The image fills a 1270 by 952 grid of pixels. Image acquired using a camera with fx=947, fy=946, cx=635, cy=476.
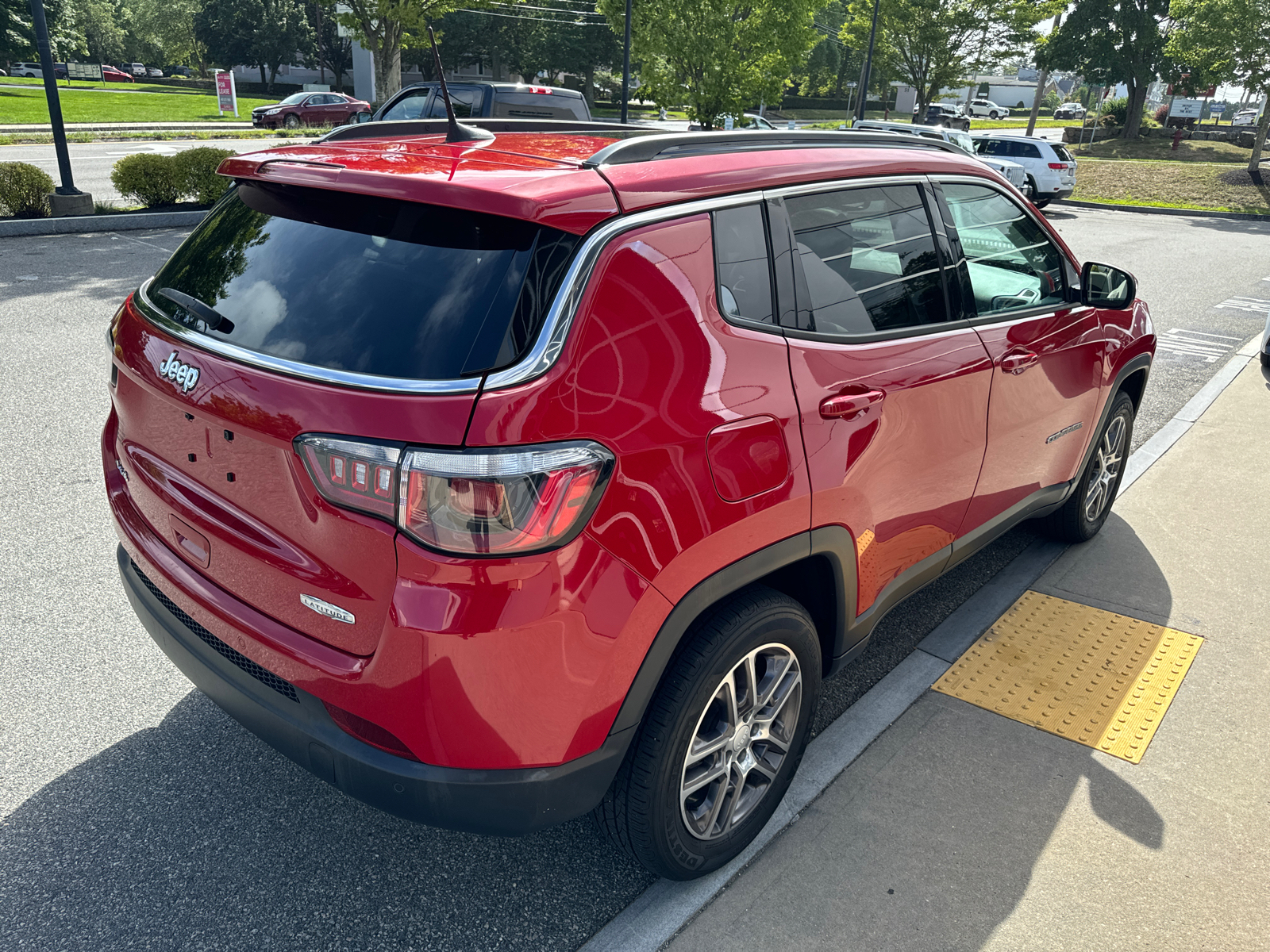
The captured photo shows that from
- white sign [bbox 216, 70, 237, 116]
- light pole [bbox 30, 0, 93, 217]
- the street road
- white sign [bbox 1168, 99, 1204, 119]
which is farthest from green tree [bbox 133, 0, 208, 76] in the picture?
light pole [bbox 30, 0, 93, 217]

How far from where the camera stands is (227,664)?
2.34 meters

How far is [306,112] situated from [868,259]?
119 ft

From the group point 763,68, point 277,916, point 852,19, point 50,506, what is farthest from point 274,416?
point 852,19

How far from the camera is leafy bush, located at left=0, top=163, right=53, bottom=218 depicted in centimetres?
1113

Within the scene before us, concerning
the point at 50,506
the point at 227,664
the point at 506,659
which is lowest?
the point at 50,506

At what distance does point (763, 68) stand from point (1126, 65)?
2481 centimetres

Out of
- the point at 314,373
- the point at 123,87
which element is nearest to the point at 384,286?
the point at 314,373

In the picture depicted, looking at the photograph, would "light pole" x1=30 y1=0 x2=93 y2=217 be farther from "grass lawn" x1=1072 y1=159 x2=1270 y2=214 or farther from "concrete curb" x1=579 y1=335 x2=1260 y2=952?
"grass lawn" x1=1072 y1=159 x2=1270 y2=214

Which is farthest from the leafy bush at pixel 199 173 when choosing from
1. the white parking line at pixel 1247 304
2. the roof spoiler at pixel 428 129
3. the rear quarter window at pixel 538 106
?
the white parking line at pixel 1247 304

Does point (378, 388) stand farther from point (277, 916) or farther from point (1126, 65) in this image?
point (1126, 65)

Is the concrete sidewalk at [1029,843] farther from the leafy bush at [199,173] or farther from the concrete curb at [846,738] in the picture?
the leafy bush at [199,173]

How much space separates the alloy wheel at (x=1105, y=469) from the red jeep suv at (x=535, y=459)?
2.06m

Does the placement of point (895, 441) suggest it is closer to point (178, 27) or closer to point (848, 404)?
point (848, 404)

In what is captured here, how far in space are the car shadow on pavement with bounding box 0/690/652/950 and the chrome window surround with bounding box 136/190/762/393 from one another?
139 cm
